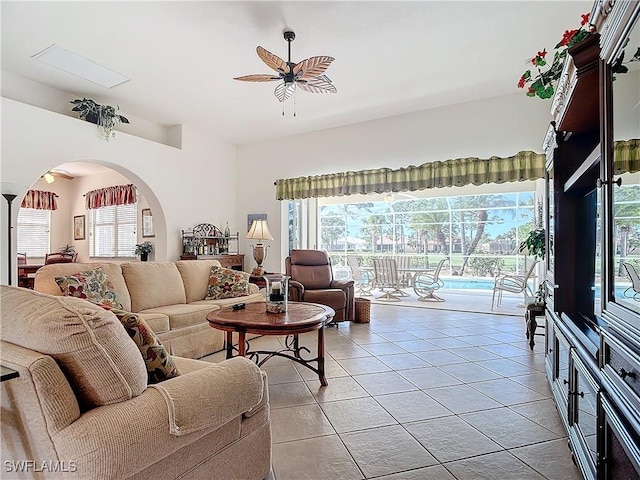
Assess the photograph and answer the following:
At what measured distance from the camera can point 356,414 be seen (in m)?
2.44

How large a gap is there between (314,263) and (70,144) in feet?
11.8

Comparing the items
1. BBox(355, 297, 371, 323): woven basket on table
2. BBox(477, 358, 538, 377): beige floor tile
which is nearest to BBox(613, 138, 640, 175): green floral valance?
BBox(477, 358, 538, 377): beige floor tile

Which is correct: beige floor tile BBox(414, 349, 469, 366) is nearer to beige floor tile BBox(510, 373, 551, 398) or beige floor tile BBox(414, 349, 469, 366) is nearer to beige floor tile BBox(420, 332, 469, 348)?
beige floor tile BBox(420, 332, 469, 348)

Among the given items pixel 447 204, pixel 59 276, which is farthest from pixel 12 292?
pixel 447 204

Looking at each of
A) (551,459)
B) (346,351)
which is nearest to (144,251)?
(346,351)

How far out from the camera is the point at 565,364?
2168 millimetres

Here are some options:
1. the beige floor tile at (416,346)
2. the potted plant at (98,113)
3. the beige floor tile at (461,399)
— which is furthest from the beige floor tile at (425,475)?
the potted plant at (98,113)

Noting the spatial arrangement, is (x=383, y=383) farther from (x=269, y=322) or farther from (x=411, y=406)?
(x=269, y=322)

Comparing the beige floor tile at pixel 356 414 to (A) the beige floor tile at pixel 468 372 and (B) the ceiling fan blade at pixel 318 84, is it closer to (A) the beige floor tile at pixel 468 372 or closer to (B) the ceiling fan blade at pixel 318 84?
(A) the beige floor tile at pixel 468 372

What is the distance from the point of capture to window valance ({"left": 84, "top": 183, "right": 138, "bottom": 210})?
7.82 metres

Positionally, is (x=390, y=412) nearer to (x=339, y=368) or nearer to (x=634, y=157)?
(x=339, y=368)

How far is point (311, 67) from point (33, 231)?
8.53m

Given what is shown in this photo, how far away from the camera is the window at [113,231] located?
26.2 ft

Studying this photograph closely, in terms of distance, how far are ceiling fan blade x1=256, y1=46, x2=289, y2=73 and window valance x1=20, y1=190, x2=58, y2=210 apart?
25.9 feet
